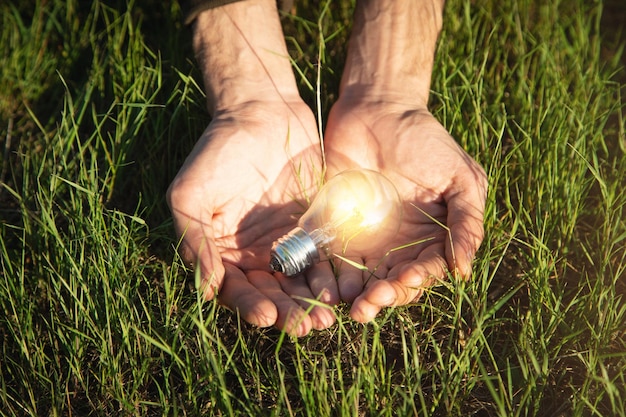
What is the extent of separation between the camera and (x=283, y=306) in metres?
1.97

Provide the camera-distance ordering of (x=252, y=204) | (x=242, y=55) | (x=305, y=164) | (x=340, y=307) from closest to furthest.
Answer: (x=340, y=307) < (x=252, y=204) < (x=305, y=164) < (x=242, y=55)

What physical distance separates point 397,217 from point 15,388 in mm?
1380

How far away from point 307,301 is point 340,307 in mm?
298

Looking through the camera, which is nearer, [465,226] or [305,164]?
[465,226]

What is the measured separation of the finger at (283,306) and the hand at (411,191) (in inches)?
6.1

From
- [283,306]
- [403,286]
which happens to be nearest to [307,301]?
[283,306]

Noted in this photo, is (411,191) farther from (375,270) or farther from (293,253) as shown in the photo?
(293,253)

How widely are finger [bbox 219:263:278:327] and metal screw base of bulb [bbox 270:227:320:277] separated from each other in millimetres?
111

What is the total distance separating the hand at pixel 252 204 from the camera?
6.57 feet

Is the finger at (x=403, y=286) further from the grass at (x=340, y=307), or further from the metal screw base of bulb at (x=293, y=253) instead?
the metal screw base of bulb at (x=293, y=253)

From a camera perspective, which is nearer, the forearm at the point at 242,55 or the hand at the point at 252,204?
the hand at the point at 252,204

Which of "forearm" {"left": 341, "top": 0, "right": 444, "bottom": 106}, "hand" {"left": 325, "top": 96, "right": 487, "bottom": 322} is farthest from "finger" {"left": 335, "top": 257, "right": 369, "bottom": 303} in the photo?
"forearm" {"left": 341, "top": 0, "right": 444, "bottom": 106}

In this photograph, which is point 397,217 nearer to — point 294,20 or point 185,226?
point 185,226

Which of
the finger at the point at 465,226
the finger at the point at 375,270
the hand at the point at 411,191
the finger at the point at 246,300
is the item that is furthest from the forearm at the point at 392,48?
the finger at the point at 246,300
